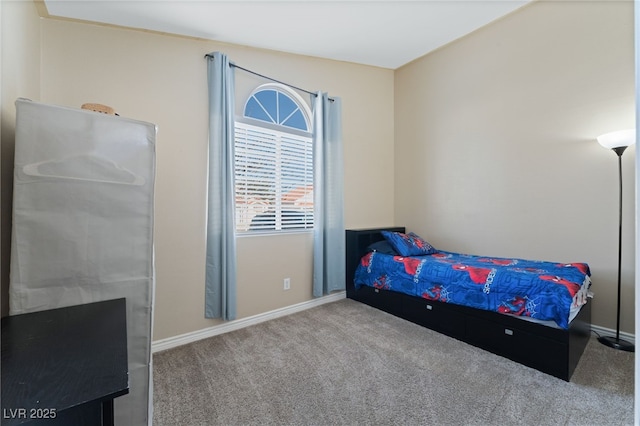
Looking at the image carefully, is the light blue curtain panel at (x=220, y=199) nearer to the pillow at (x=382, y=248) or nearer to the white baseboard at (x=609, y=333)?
the pillow at (x=382, y=248)

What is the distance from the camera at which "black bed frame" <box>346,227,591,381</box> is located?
5.96ft

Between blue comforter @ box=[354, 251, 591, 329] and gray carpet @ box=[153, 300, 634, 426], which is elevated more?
blue comforter @ box=[354, 251, 591, 329]

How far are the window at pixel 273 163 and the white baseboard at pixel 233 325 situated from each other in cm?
→ 84

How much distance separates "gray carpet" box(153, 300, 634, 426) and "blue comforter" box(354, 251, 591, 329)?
0.38 meters

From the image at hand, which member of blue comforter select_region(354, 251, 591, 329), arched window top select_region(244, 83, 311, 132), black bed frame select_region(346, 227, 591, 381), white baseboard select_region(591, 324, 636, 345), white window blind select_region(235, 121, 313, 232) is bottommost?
white baseboard select_region(591, 324, 636, 345)

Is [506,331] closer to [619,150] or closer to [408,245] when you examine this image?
[408,245]

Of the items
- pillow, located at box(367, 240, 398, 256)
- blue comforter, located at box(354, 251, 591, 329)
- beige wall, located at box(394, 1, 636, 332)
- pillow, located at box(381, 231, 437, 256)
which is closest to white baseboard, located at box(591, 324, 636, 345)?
Result: beige wall, located at box(394, 1, 636, 332)

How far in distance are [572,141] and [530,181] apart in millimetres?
460

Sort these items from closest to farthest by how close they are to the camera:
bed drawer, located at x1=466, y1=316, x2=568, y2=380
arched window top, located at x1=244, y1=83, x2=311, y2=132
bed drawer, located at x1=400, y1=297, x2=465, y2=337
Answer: bed drawer, located at x1=466, y1=316, x2=568, y2=380 → bed drawer, located at x1=400, y1=297, x2=465, y2=337 → arched window top, located at x1=244, y1=83, x2=311, y2=132

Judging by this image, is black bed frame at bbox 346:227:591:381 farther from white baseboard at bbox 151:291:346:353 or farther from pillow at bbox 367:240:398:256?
white baseboard at bbox 151:291:346:353

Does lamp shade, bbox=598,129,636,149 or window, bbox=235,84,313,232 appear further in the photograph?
window, bbox=235,84,313,232

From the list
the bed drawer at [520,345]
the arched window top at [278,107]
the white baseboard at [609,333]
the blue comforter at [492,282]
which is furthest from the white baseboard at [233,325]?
the white baseboard at [609,333]

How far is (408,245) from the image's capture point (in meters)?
3.10

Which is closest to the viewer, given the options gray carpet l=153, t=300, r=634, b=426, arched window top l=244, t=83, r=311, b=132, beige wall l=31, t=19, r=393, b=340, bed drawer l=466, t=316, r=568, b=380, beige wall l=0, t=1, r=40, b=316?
beige wall l=0, t=1, r=40, b=316
